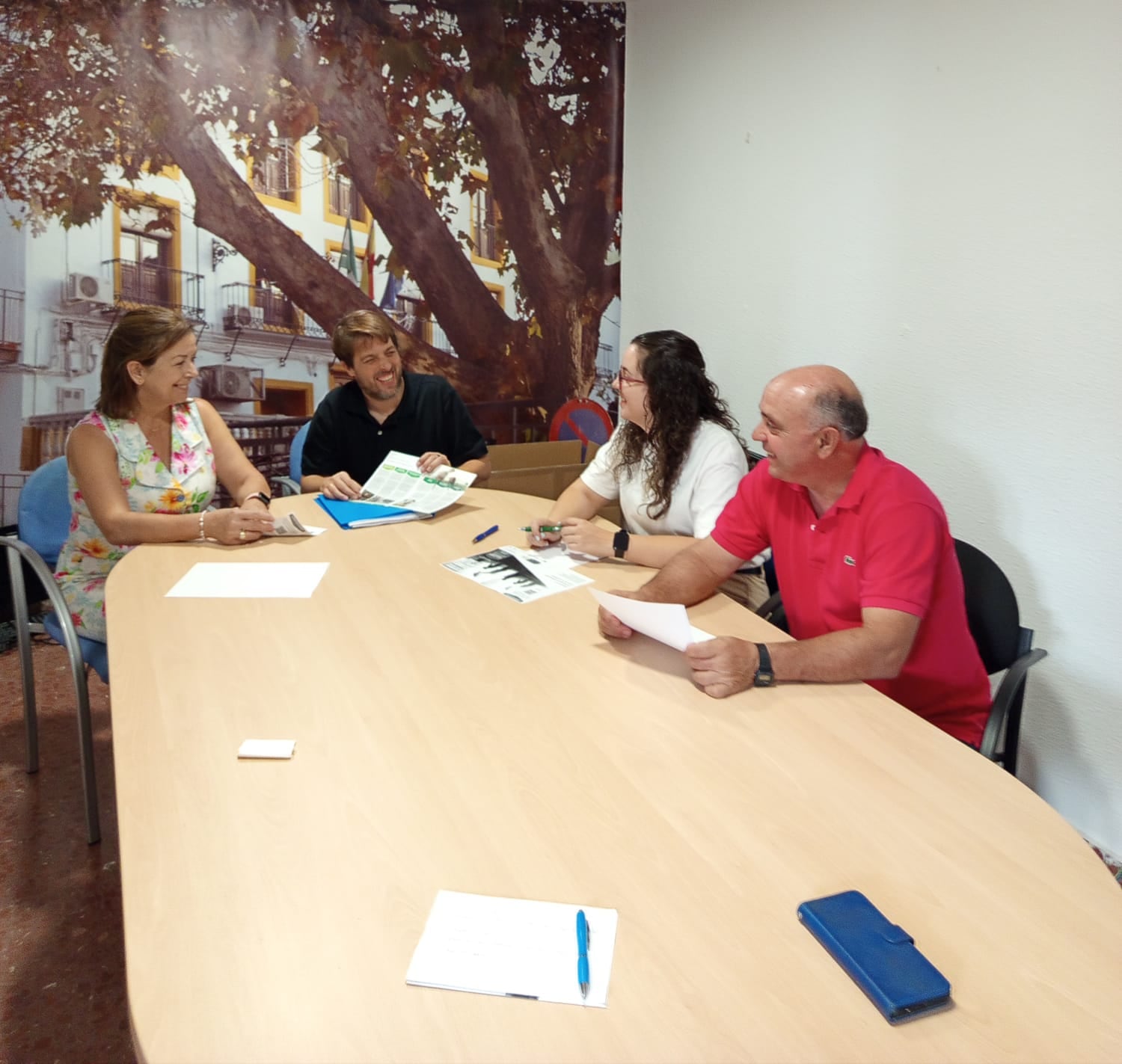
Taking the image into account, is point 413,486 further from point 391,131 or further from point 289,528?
point 391,131

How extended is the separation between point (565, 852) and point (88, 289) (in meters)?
3.34

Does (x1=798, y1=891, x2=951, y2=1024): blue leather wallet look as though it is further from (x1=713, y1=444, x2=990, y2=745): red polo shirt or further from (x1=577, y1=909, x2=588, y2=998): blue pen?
(x1=713, y1=444, x2=990, y2=745): red polo shirt

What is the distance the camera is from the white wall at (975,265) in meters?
2.28

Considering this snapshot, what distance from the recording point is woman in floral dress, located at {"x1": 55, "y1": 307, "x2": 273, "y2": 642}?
2488 mm

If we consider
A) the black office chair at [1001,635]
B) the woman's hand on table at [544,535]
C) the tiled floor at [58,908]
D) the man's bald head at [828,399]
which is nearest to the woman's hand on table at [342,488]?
the woman's hand on table at [544,535]

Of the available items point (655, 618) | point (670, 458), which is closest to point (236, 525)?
point (670, 458)

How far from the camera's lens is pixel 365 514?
9.13 feet

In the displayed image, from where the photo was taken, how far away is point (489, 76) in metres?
4.06

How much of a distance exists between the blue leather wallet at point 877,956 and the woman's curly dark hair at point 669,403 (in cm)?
157

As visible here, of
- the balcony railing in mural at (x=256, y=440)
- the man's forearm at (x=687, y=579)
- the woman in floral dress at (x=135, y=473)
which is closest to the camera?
the man's forearm at (x=687, y=579)

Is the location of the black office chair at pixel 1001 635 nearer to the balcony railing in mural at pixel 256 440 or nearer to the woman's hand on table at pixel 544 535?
the woman's hand on table at pixel 544 535

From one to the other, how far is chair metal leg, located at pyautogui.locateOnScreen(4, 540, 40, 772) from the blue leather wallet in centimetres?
223

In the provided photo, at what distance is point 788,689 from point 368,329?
2009mm

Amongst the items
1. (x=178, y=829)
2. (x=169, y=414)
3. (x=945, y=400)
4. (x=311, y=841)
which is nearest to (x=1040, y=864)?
(x=311, y=841)
